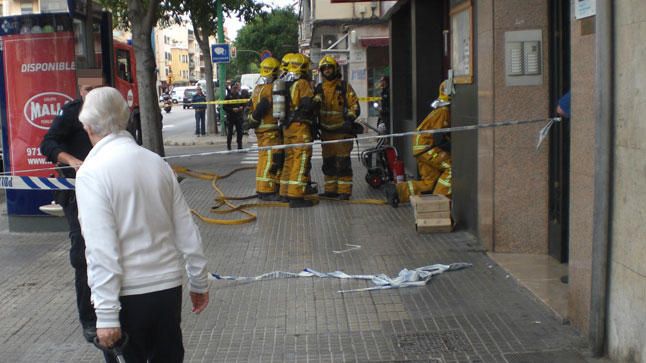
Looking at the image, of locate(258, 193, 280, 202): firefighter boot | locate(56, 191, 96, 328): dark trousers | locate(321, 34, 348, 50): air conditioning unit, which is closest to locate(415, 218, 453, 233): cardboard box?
Answer: locate(258, 193, 280, 202): firefighter boot

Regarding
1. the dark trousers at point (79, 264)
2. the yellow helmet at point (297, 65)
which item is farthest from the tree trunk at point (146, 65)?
the dark trousers at point (79, 264)

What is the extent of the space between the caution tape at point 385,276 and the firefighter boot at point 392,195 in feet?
11.9

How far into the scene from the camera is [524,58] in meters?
7.59

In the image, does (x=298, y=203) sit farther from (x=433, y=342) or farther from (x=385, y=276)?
(x=433, y=342)

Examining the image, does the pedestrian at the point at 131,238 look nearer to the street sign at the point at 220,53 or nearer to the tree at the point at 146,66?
the tree at the point at 146,66

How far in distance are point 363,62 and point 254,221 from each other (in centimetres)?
2073

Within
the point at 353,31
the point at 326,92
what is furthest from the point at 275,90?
the point at 353,31

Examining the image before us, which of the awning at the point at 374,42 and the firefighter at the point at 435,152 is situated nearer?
the firefighter at the point at 435,152

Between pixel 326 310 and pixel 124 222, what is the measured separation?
9.77 ft

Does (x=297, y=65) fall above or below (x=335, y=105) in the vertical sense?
above

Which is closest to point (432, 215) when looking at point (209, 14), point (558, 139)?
point (558, 139)

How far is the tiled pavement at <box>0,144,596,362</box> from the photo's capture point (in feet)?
17.6

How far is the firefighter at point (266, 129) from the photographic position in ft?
38.5

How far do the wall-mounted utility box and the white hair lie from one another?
4.69m
